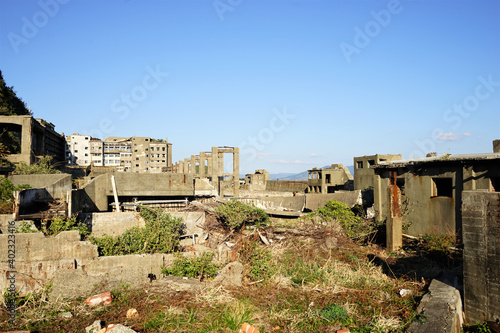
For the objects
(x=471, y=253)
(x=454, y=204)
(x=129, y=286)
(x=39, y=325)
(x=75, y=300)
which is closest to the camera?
(x=471, y=253)

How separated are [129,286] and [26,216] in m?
3.81

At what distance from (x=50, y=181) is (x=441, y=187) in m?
15.3

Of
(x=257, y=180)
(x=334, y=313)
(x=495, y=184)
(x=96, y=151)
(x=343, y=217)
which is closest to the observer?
(x=334, y=313)

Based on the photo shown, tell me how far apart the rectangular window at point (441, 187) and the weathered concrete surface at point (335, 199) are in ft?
14.1

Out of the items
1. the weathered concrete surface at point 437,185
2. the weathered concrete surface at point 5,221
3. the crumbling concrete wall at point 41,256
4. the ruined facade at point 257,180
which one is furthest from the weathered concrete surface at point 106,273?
the ruined facade at point 257,180

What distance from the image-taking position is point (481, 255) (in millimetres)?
5566

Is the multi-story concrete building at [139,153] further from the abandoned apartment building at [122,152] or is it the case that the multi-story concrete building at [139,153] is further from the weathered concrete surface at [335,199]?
the weathered concrete surface at [335,199]

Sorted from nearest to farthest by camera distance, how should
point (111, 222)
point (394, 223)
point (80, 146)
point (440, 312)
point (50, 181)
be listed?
point (440, 312)
point (111, 222)
point (394, 223)
point (50, 181)
point (80, 146)

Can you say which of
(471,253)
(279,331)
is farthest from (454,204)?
(279,331)

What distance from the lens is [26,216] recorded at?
8.95 metres

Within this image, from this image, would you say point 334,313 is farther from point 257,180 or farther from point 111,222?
point 257,180

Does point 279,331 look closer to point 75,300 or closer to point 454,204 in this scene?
point 75,300

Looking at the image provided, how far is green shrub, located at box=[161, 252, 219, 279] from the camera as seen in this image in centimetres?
893

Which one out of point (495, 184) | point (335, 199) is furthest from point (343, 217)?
point (495, 184)
